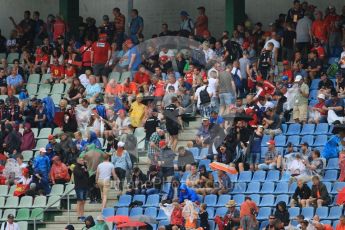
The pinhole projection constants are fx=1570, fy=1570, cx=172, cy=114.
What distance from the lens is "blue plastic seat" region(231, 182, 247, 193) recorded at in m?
32.6

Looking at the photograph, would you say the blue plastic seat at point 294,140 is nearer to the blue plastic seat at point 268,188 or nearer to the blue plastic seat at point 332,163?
→ the blue plastic seat at point 332,163

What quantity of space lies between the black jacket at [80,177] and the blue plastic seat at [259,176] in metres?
3.68

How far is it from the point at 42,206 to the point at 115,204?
5.72 feet

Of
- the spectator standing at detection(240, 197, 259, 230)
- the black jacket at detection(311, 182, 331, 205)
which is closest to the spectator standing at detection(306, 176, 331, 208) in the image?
the black jacket at detection(311, 182, 331, 205)

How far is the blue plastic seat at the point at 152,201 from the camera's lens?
3291 cm

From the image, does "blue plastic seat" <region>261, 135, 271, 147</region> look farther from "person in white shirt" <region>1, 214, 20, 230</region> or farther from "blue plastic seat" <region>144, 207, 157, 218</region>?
"person in white shirt" <region>1, 214, 20, 230</region>

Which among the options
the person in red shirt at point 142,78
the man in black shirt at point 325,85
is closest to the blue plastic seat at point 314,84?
the man in black shirt at point 325,85

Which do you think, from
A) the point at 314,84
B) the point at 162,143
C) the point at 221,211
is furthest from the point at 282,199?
the point at 314,84

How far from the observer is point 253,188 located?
107 ft

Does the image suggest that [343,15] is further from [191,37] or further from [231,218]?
[231,218]

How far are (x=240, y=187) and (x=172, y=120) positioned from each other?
8.88 ft

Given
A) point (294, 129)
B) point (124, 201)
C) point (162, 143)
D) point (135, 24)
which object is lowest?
point (124, 201)

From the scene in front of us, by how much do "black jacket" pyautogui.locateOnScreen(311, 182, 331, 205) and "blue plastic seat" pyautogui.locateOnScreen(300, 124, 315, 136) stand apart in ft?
8.60

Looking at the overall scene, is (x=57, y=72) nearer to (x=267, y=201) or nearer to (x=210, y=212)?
(x=210, y=212)
